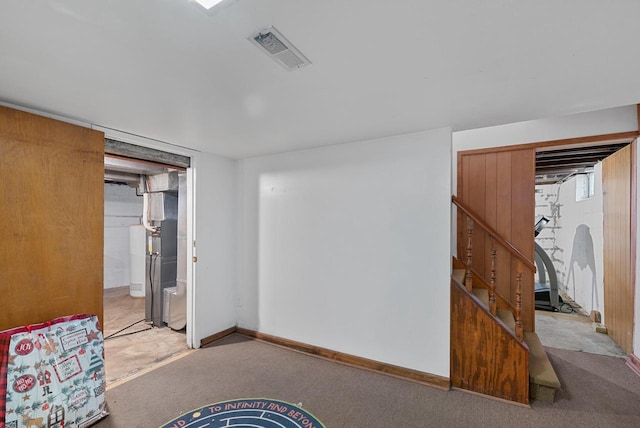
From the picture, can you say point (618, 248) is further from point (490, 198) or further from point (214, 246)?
point (214, 246)

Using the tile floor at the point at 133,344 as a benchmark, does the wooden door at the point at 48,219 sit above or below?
above

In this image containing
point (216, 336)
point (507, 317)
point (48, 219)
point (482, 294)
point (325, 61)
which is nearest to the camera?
point (325, 61)

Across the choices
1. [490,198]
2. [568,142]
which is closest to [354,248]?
[490,198]

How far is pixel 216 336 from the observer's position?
350 cm

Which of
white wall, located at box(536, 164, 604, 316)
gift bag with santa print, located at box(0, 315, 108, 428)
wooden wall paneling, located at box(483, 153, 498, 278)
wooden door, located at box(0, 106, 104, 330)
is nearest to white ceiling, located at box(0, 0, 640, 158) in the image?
wooden door, located at box(0, 106, 104, 330)

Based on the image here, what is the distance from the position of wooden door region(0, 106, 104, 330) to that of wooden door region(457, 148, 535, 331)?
3718 mm

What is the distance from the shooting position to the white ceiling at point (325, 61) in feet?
3.65

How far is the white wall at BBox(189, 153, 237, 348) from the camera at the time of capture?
3.32m

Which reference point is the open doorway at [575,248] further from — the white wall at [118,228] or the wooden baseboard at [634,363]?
the white wall at [118,228]

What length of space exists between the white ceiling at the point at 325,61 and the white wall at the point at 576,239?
3283mm

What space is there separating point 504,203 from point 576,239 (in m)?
3.33

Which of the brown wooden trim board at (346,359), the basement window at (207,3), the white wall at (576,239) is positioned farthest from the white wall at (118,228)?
the white wall at (576,239)

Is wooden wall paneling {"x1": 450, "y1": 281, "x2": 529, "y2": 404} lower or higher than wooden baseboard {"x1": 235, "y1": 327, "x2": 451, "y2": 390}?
higher

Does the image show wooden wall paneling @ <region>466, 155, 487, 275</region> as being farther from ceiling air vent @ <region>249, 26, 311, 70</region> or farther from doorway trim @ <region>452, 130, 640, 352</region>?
ceiling air vent @ <region>249, 26, 311, 70</region>
